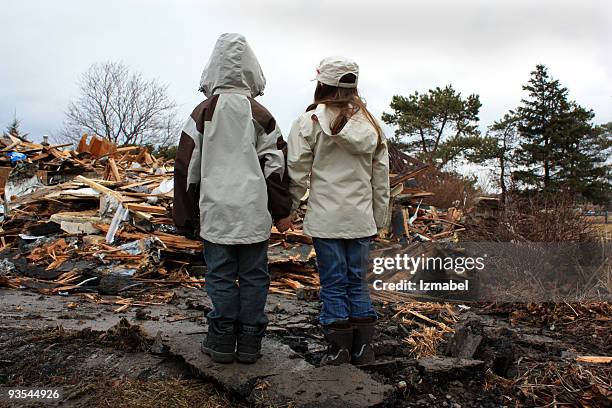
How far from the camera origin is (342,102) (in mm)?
3424

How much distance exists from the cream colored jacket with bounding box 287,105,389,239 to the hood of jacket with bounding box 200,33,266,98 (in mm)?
442

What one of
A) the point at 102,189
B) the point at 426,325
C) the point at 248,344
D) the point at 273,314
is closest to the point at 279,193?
the point at 248,344

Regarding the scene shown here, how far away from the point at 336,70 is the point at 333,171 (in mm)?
656

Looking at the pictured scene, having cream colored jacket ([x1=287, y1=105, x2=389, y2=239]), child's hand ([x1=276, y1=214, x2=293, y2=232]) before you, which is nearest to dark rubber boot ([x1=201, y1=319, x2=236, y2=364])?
child's hand ([x1=276, y1=214, x2=293, y2=232])

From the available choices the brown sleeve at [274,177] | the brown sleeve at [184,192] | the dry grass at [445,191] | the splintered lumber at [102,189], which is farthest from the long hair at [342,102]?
the dry grass at [445,191]

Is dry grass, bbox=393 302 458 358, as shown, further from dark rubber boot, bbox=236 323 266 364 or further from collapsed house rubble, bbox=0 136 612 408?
dark rubber boot, bbox=236 323 266 364

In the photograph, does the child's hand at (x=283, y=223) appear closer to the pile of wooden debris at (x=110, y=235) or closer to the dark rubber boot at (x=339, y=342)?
the dark rubber boot at (x=339, y=342)

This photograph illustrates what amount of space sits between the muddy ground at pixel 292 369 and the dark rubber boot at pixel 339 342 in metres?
0.15

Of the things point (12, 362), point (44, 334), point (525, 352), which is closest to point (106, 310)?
point (44, 334)

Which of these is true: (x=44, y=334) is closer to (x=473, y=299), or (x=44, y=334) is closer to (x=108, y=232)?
(x=108, y=232)

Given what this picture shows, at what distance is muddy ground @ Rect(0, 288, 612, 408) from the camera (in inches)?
117

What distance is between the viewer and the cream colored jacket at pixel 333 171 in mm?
3348

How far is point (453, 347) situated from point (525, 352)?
0.68 meters

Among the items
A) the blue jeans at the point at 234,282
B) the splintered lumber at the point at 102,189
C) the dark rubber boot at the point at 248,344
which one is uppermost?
the splintered lumber at the point at 102,189
